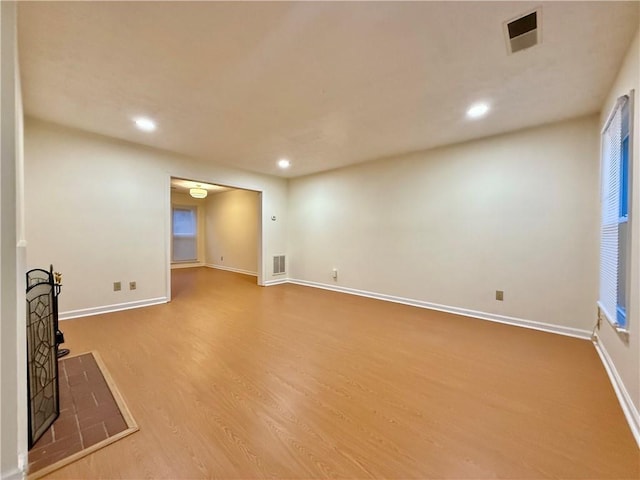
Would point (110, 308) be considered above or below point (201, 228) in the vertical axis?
below

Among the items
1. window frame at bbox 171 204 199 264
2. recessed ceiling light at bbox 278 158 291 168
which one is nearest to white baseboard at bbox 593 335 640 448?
recessed ceiling light at bbox 278 158 291 168

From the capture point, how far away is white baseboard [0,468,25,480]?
3.79ft

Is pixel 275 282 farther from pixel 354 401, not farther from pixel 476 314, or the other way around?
pixel 354 401

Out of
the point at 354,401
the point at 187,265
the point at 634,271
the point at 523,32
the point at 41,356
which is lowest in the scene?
the point at 354,401

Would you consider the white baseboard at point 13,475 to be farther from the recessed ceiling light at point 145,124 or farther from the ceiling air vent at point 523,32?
the ceiling air vent at point 523,32

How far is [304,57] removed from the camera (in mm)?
2018

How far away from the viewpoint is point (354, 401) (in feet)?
6.13

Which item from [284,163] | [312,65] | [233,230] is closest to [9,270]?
[312,65]

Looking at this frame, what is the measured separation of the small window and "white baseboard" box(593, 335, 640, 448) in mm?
9479

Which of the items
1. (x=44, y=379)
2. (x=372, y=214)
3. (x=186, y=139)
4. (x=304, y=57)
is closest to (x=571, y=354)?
(x=372, y=214)

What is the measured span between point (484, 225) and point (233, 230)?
21.2 ft

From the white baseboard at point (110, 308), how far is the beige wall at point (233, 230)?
3.17 metres

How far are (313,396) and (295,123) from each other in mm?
2884

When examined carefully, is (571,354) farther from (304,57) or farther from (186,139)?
(186,139)
